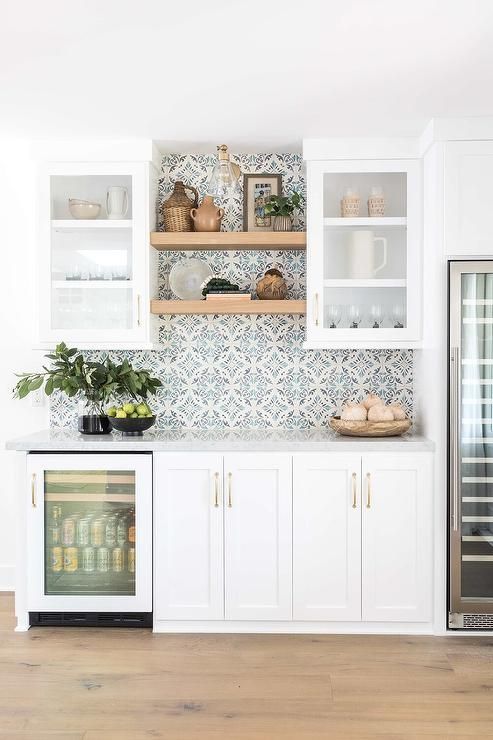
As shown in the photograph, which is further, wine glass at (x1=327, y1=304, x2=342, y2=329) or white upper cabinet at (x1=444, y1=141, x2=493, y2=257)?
wine glass at (x1=327, y1=304, x2=342, y2=329)

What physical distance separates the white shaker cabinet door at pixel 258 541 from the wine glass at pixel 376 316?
882 millimetres

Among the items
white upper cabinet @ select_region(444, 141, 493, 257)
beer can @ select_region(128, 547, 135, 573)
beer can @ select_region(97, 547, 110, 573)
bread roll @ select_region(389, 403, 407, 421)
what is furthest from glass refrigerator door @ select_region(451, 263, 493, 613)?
beer can @ select_region(97, 547, 110, 573)

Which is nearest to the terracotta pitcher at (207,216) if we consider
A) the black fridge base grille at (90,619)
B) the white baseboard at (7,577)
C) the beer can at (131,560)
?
the beer can at (131,560)

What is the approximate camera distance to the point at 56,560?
3.46m

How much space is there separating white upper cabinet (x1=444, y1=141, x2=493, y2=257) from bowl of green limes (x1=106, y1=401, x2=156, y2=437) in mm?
1731

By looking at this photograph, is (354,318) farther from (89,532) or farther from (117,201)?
(89,532)

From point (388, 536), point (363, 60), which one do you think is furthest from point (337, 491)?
point (363, 60)

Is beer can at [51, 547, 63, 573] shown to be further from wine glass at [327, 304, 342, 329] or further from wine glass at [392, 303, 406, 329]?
wine glass at [392, 303, 406, 329]

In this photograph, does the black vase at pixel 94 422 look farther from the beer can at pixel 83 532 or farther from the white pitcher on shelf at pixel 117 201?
the white pitcher on shelf at pixel 117 201

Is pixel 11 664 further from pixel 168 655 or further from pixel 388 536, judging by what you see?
pixel 388 536

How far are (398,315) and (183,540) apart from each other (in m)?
1.62

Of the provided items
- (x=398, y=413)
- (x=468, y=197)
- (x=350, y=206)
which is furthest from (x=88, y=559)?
(x=468, y=197)

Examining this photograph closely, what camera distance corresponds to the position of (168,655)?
10.2ft

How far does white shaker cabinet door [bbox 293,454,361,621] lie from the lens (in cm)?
337
